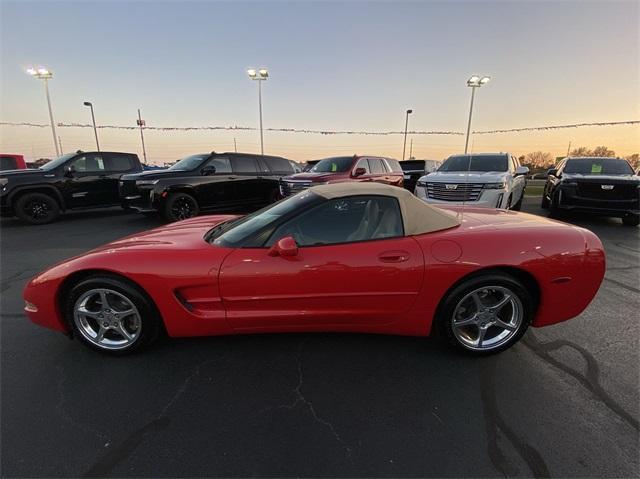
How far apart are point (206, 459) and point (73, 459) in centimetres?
71

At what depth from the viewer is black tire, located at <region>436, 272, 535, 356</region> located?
2.50 meters

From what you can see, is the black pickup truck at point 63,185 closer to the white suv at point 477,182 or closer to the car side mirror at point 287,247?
the white suv at point 477,182

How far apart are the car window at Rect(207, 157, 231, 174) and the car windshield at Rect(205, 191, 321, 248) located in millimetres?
6218

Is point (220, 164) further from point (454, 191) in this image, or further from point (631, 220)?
point (631, 220)

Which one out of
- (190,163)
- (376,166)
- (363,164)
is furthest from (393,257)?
(376,166)

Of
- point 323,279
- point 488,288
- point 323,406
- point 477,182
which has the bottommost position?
point 323,406

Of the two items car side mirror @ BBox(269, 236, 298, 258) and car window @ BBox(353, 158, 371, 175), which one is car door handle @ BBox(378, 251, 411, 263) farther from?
car window @ BBox(353, 158, 371, 175)

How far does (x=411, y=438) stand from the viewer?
1.90 meters

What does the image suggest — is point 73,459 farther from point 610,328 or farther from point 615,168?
point 615,168

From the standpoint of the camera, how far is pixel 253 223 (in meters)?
2.78

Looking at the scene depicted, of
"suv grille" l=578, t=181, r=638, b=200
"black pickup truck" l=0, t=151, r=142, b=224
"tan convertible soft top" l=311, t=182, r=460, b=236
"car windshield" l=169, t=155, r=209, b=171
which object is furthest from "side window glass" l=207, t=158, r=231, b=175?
"suv grille" l=578, t=181, r=638, b=200

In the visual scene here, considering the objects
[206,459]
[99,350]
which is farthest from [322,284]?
[99,350]

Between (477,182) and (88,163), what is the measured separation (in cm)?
1004

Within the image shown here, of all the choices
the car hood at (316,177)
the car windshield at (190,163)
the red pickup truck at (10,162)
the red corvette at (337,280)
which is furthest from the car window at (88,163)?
the red corvette at (337,280)
